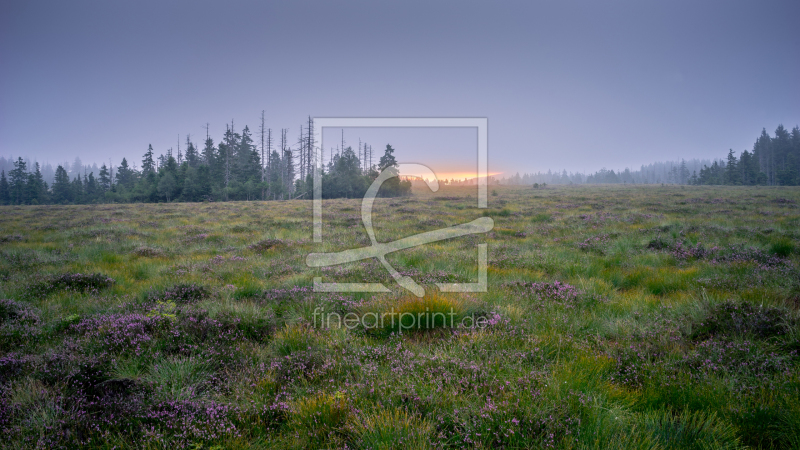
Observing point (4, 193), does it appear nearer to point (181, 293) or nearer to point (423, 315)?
point (181, 293)

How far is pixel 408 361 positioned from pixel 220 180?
2393 inches

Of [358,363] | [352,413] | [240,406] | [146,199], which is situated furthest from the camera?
[146,199]

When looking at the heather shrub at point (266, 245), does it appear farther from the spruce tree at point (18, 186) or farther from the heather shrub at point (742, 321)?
the spruce tree at point (18, 186)

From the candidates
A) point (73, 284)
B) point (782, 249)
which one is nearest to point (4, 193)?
point (73, 284)

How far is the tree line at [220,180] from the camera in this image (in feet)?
157

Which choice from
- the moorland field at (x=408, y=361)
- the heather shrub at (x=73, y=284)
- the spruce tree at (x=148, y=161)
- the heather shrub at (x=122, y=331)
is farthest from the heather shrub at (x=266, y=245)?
the spruce tree at (x=148, y=161)

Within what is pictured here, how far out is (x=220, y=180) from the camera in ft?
179

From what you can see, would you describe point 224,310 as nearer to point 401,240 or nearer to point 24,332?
point 24,332

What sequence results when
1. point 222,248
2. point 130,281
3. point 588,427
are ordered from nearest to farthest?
point 588,427
point 130,281
point 222,248

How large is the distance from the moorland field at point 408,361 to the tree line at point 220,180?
42.7 metres

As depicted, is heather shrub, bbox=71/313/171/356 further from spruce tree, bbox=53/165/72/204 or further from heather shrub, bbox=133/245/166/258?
spruce tree, bbox=53/165/72/204

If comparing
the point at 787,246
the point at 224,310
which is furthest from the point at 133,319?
the point at 787,246

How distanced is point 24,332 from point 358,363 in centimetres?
418

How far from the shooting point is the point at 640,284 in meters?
5.83
